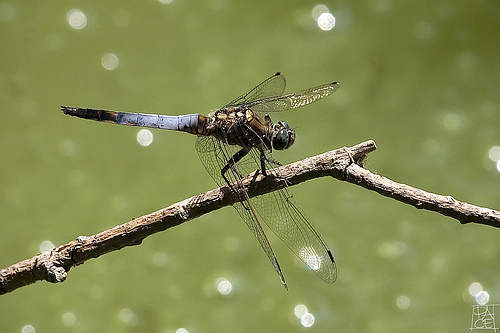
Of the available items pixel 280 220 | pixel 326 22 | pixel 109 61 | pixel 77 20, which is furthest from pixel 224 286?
pixel 77 20

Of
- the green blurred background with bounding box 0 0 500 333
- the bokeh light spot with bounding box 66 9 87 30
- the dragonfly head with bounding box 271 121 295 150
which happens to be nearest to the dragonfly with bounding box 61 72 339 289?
the dragonfly head with bounding box 271 121 295 150

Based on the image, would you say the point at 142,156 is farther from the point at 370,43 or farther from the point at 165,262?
the point at 370,43

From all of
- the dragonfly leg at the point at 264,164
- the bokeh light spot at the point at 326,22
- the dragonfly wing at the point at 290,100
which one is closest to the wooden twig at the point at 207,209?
the dragonfly leg at the point at 264,164

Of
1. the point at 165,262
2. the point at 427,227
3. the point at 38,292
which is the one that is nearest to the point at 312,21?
the point at 427,227

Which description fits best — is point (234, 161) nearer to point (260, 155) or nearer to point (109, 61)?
point (260, 155)

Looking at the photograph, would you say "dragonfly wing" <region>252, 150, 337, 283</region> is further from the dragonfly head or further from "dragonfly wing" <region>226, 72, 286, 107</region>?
"dragonfly wing" <region>226, 72, 286, 107</region>

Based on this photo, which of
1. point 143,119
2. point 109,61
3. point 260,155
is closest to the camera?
point 260,155
